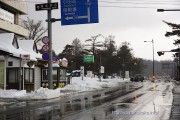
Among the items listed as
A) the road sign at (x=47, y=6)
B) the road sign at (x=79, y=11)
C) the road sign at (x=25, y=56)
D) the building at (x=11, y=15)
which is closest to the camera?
the road sign at (x=79, y=11)

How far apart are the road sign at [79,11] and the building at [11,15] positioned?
76.2 ft

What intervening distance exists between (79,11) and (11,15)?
28.8 meters

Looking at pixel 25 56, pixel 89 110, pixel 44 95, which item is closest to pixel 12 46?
pixel 25 56

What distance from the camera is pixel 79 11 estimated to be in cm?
2659

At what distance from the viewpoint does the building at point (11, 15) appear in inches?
1959

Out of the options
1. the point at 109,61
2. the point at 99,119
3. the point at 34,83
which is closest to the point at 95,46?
the point at 109,61

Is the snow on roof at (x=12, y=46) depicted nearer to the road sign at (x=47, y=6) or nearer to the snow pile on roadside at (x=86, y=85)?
the snow pile on roadside at (x=86, y=85)

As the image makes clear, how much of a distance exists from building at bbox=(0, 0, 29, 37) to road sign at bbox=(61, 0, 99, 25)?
76.2 ft

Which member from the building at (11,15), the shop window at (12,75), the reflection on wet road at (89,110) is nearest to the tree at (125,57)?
the building at (11,15)

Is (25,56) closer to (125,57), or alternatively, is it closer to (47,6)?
(47,6)

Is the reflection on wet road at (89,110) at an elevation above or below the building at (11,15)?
below

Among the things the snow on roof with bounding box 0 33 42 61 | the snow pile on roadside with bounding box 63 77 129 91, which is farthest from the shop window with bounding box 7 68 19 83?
the snow pile on roadside with bounding box 63 77 129 91

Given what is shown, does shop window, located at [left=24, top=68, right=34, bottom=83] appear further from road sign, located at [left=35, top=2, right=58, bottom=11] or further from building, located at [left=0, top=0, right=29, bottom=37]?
building, located at [left=0, top=0, right=29, bottom=37]

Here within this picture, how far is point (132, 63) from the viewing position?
373 ft
